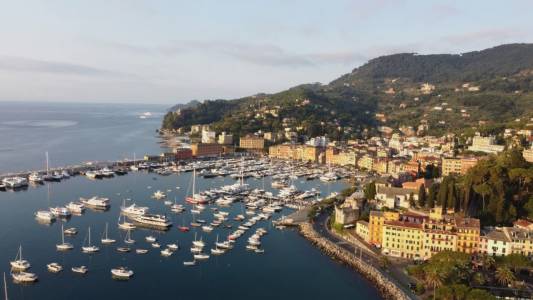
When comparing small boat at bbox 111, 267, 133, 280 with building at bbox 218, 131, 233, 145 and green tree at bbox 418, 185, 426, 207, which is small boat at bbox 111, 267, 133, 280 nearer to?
green tree at bbox 418, 185, 426, 207

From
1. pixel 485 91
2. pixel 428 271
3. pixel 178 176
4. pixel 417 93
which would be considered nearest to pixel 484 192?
pixel 428 271

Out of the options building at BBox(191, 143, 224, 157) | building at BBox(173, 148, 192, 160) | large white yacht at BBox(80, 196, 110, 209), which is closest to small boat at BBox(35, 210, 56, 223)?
large white yacht at BBox(80, 196, 110, 209)

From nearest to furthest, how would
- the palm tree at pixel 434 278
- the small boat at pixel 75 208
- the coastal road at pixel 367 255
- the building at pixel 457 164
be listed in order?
the palm tree at pixel 434 278 < the coastal road at pixel 367 255 < the small boat at pixel 75 208 < the building at pixel 457 164

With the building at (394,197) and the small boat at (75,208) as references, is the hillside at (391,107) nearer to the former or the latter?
the building at (394,197)

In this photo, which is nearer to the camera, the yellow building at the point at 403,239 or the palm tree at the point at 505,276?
the palm tree at the point at 505,276

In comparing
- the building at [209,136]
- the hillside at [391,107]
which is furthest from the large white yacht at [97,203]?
the hillside at [391,107]

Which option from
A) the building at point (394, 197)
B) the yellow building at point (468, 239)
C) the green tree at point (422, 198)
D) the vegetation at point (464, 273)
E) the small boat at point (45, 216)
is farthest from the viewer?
the small boat at point (45, 216)

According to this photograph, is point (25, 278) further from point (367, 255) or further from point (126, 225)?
point (367, 255)

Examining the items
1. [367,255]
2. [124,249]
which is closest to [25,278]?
[124,249]
